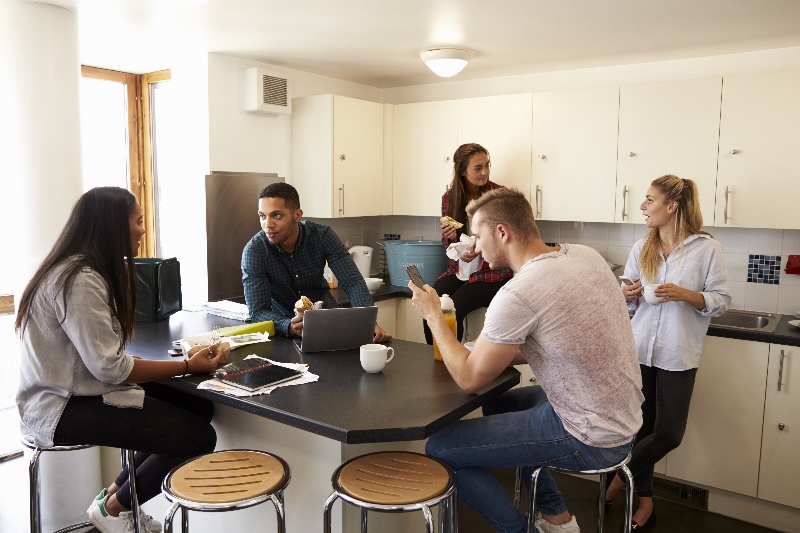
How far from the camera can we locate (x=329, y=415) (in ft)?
5.97

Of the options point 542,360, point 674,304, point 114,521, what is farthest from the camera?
point 674,304

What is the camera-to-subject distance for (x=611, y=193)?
3820mm

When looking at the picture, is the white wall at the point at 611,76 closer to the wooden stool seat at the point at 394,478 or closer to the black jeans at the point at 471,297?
the black jeans at the point at 471,297

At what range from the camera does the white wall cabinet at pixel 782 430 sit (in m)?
3.09

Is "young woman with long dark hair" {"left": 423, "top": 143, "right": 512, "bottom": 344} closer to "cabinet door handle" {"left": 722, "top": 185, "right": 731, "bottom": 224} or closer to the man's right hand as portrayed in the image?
"cabinet door handle" {"left": 722, "top": 185, "right": 731, "bottom": 224}

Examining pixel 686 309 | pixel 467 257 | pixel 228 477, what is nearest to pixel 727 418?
pixel 686 309

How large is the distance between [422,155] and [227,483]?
310 cm

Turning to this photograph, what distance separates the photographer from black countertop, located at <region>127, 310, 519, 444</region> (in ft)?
5.76

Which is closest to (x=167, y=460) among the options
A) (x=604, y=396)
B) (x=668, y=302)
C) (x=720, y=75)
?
(x=604, y=396)

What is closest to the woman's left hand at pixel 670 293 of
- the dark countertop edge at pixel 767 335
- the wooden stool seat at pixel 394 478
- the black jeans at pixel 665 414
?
the black jeans at pixel 665 414

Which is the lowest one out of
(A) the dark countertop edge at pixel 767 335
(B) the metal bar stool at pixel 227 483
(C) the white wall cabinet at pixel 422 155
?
(B) the metal bar stool at pixel 227 483

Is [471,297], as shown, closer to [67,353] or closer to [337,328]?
[337,328]

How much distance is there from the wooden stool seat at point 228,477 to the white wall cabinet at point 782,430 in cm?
244

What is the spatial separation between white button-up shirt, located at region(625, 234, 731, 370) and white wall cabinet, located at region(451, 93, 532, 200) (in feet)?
4.35
